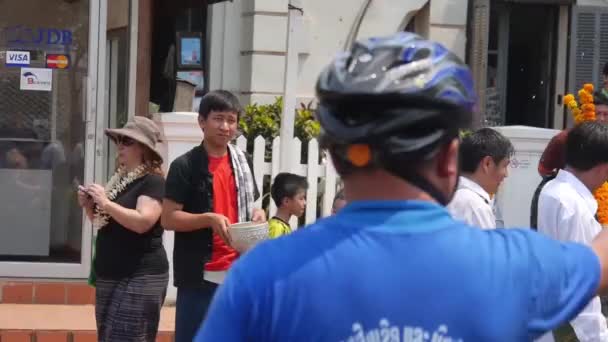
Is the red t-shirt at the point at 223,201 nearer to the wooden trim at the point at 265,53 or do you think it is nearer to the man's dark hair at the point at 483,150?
the man's dark hair at the point at 483,150

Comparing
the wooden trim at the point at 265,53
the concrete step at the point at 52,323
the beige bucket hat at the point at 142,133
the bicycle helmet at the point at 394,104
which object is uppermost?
the wooden trim at the point at 265,53

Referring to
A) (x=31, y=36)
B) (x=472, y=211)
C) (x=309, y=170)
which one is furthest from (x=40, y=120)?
(x=472, y=211)

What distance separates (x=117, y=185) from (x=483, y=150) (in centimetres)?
189

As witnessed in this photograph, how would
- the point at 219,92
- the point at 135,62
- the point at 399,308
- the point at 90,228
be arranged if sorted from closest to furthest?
the point at 399,308, the point at 219,92, the point at 90,228, the point at 135,62

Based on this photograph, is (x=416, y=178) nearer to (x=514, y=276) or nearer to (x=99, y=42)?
(x=514, y=276)

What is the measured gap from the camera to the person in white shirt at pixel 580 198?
439cm

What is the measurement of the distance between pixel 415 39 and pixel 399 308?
46 centimetres

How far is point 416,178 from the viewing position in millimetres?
1890

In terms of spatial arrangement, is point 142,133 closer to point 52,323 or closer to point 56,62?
point 52,323

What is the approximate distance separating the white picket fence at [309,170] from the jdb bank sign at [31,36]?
1.61 meters

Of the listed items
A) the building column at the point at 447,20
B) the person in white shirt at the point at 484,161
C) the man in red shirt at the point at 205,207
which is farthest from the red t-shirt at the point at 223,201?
the building column at the point at 447,20

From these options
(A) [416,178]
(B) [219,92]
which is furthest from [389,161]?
(B) [219,92]

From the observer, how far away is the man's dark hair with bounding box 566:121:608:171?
14.7 feet

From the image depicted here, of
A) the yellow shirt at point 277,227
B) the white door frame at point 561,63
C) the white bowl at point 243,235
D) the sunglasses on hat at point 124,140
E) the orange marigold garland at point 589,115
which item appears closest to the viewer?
the white bowl at point 243,235
